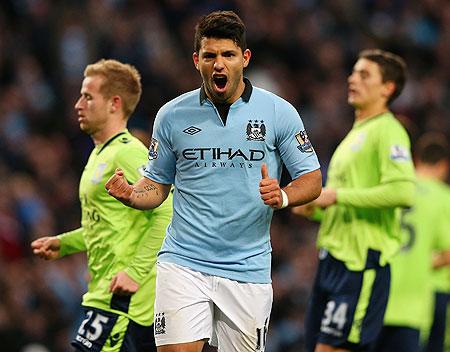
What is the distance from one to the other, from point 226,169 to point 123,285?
119 cm

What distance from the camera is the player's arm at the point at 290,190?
20.4 feet

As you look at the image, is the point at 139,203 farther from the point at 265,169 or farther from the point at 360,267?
the point at 360,267

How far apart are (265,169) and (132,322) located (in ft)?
5.80

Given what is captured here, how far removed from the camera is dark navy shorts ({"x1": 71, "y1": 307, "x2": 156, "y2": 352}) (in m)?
7.44

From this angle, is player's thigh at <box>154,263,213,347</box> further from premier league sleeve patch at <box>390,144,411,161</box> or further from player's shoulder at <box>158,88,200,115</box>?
premier league sleeve patch at <box>390,144,411,161</box>

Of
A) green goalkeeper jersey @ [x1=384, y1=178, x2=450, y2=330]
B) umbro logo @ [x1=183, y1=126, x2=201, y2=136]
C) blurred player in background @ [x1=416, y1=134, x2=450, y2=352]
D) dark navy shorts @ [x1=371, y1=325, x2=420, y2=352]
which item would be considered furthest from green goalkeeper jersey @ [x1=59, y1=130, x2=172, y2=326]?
blurred player in background @ [x1=416, y1=134, x2=450, y2=352]

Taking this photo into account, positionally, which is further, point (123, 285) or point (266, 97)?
point (123, 285)

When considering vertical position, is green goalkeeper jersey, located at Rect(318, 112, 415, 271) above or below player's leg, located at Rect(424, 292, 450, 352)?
above

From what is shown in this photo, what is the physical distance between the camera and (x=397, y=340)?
9.38 metres

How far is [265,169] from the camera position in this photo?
245 inches

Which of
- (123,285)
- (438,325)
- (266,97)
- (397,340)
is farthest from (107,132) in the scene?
(438,325)

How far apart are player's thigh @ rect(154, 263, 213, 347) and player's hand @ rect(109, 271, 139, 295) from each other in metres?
0.67

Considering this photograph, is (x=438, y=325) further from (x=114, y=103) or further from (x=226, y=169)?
(x=226, y=169)

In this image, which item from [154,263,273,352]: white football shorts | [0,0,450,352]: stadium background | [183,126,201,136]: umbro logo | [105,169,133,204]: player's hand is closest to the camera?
[105,169,133,204]: player's hand
